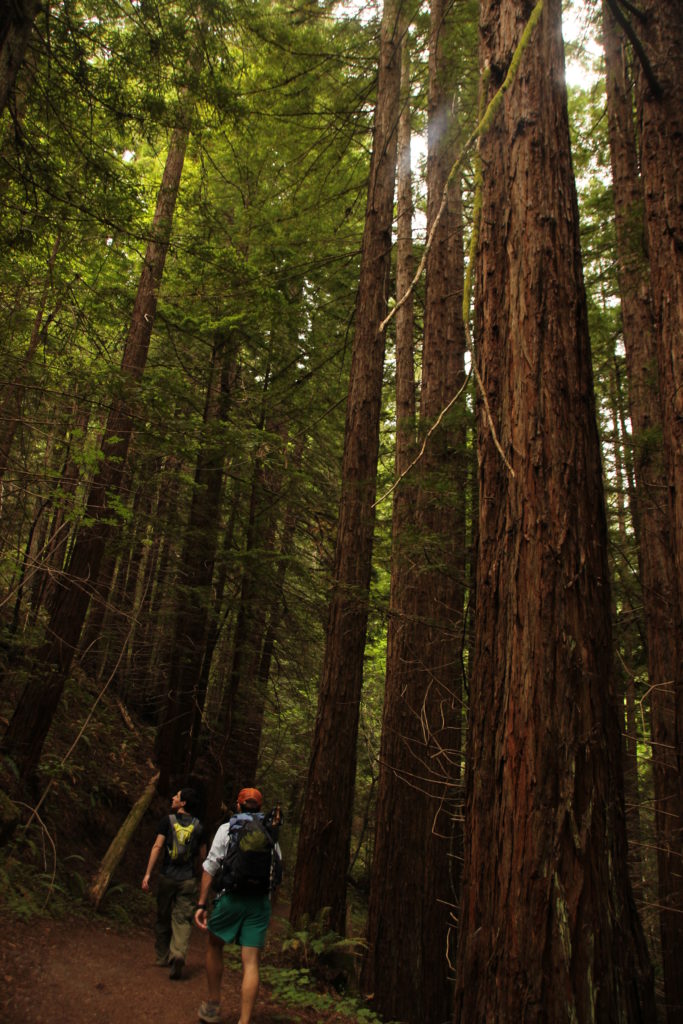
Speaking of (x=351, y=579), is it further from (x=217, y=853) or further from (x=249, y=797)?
(x=217, y=853)

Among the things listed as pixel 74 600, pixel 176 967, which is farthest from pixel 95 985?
pixel 74 600

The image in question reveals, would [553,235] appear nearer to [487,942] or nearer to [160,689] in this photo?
[487,942]

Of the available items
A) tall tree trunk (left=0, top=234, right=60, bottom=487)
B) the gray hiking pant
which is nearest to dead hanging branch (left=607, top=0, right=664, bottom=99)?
tall tree trunk (left=0, top=234, right=60, bottom=487)

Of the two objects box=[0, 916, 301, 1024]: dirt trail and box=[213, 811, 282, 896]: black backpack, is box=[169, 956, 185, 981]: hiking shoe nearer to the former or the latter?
box=[0, 916, 301, 1024]: dirt trail

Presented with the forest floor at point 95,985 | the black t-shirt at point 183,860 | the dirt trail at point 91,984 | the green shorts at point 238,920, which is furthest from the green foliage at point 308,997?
the green shorts at point 238,920

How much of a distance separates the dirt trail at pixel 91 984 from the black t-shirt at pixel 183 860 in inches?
38.2

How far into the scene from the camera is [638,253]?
22.1 ft

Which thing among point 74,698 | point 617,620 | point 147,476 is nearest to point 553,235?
point 617,620

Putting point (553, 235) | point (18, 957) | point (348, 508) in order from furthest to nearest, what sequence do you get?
point (348, 508)
point (18, 957)
point (553, 235)

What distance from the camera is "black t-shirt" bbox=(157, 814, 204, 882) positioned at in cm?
701

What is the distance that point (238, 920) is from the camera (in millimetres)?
5070

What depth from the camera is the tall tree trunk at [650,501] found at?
21.8 feet

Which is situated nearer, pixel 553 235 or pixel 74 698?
pixel 553 235

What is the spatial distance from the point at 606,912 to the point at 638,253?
6588 mm
